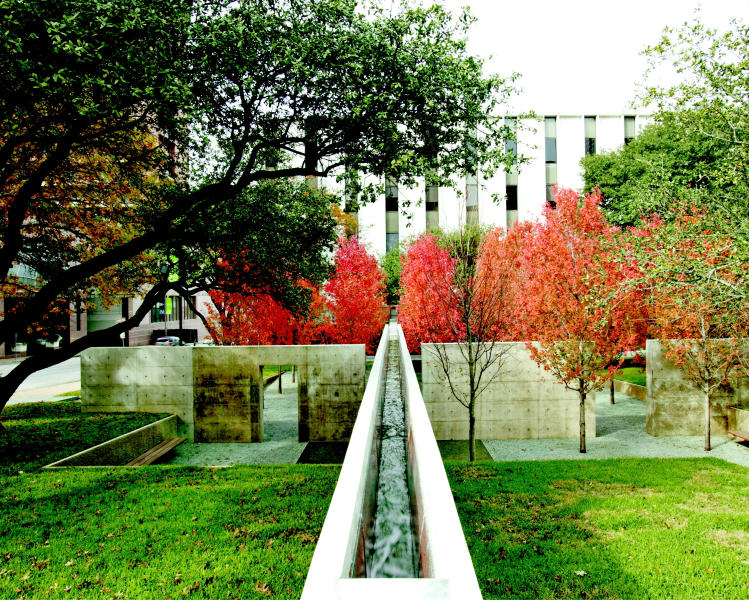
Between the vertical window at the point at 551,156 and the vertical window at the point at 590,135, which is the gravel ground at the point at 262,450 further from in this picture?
the vertical window at the point at 590,135

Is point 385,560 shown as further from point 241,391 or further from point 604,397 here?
point 604,397

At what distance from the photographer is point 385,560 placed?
520 cm

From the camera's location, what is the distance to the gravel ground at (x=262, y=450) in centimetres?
1240

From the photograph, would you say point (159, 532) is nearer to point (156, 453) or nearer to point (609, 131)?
point (156, 453)

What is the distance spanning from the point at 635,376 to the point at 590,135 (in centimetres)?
2608

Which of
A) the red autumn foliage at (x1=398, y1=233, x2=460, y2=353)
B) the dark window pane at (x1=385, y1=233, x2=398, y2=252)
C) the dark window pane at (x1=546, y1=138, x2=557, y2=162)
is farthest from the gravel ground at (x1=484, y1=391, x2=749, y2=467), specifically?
the dark window pane at (x1=546, y1=138, x2=557, y2=162)

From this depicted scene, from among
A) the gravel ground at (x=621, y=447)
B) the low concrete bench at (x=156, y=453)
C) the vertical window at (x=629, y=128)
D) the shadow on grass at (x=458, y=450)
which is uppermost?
the vertical window at (x=629, y=128)

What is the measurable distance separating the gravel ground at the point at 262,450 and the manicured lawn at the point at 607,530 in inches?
242

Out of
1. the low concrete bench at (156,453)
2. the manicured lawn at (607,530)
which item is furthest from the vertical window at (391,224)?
the manicured lawn at (607,530)

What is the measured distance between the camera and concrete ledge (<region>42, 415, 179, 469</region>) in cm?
947

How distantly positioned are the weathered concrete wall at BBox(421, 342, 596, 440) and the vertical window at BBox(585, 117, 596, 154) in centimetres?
3259

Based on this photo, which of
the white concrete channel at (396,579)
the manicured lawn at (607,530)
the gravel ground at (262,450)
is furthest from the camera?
the gravel ground at (262,450)

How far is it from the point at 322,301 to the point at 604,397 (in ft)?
44.5

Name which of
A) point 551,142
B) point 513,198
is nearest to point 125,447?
point 513,198
